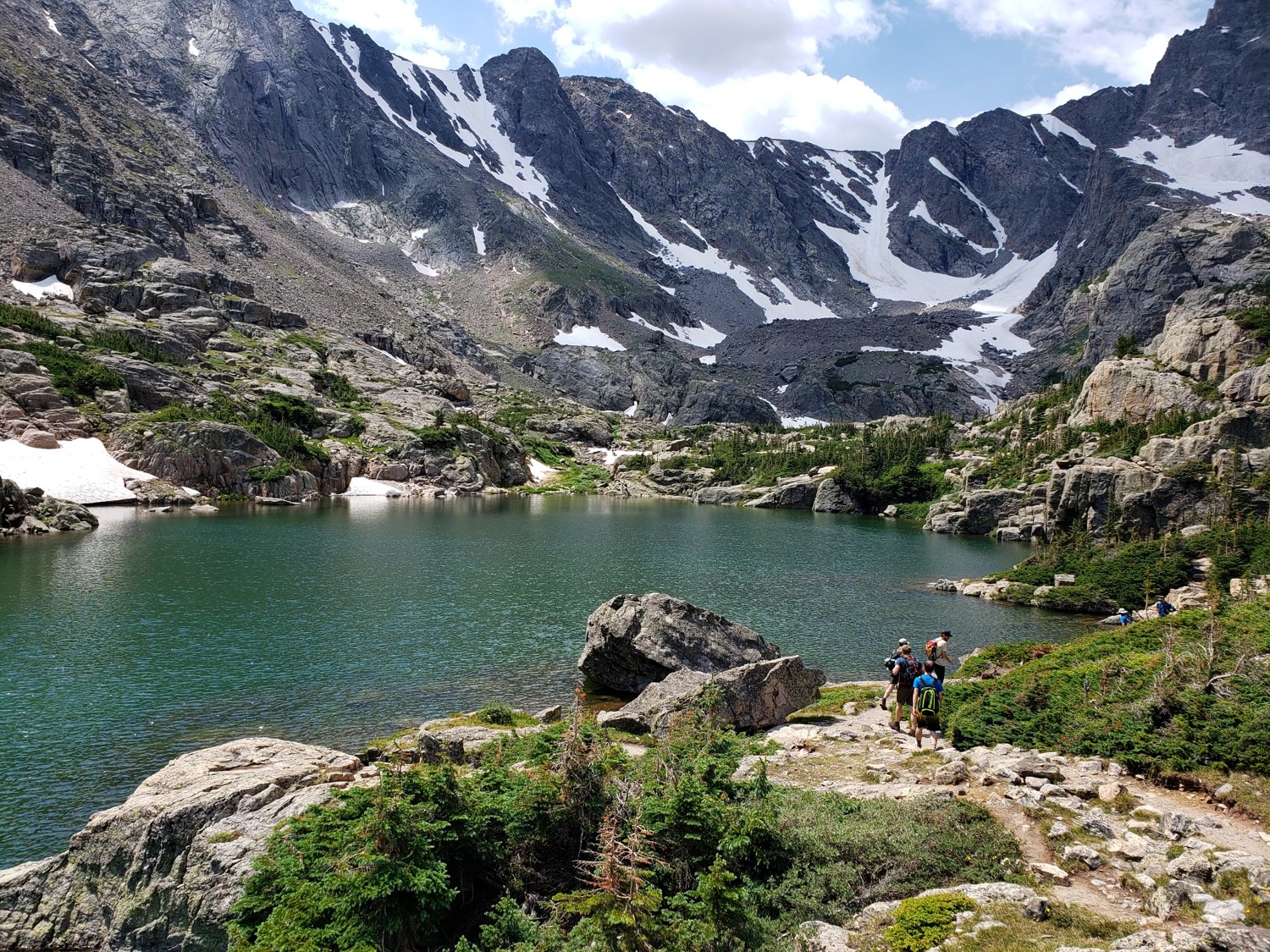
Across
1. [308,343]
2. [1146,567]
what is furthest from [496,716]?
[308,343]

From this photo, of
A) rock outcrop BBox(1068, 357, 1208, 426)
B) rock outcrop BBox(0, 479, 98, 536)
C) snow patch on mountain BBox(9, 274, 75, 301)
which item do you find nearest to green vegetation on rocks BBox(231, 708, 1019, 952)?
rock outcrop BBox(0, 479, 98, 536)

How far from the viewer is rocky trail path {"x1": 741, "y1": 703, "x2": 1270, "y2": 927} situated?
318 inches

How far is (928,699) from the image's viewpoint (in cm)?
1720

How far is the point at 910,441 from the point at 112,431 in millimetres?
115682

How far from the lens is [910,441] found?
395 feet

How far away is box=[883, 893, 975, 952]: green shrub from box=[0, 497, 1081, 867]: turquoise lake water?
1469 cm

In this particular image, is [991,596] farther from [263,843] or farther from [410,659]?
[263,843]

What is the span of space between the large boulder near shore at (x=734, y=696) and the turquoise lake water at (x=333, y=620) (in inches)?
193

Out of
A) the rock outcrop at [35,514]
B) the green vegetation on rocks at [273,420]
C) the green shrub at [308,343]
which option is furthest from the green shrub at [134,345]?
the rock outcrop at [35,514]

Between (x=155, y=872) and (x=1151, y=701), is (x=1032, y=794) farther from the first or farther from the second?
(x=155, y=872)

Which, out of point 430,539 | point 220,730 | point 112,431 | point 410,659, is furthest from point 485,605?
point 112,431

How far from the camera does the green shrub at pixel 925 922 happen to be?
7625 millimetres

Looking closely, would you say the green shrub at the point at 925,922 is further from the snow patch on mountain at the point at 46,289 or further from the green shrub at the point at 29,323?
the snow patch on mountain at the point at 46,289

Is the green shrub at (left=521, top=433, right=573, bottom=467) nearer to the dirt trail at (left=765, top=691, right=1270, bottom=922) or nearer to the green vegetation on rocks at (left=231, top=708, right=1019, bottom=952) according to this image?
the dirt trail at (left=765, top=691, right=1270, bottom=922)
